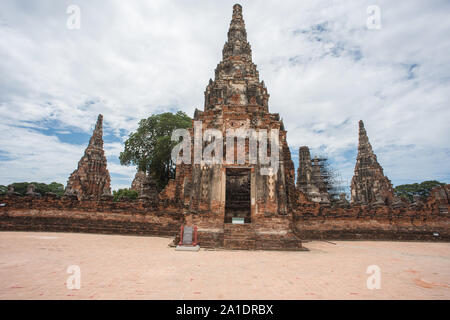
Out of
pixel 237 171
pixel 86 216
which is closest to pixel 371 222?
pixel 237 171

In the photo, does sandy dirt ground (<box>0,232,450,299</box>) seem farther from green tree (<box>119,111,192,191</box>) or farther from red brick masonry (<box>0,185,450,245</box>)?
green tree (<box>119,111,192,191</box>)

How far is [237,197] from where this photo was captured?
50.0ft

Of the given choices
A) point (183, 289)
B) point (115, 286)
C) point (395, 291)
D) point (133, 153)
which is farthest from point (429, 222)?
→ point (133, 153)

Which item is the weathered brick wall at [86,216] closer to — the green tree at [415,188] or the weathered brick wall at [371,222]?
the weathered brick wall at [371,222]

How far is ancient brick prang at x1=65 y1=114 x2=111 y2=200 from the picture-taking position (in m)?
37.9

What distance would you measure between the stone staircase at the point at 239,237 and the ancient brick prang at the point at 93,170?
1410 inches

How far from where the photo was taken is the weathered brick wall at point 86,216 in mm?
13438

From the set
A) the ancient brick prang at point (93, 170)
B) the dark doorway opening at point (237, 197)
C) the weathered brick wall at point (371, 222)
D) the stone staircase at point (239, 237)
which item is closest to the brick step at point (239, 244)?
the stone staircase at point (239, 237)

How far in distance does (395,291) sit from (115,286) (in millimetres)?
5184

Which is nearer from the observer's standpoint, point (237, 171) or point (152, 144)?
point (237, 171)

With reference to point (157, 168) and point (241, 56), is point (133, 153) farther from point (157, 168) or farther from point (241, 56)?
point (241, 56)

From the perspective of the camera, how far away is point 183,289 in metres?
3.99

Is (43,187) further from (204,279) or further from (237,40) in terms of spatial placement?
(204,279)

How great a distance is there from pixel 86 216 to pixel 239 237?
10.2 meters
